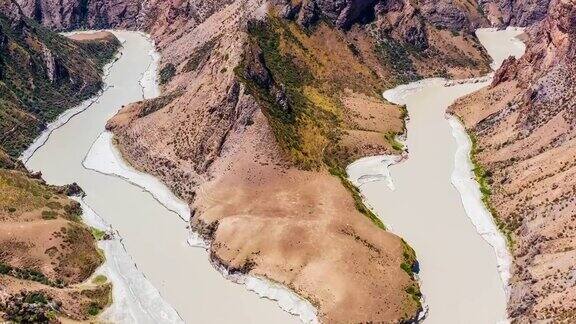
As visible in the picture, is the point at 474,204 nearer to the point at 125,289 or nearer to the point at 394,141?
the point at 394,141

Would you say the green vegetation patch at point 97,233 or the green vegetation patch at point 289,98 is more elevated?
the green vegetation patch at point 289,98

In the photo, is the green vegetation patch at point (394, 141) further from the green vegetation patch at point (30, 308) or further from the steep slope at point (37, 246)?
the green vegetation patch at point (30, 308)

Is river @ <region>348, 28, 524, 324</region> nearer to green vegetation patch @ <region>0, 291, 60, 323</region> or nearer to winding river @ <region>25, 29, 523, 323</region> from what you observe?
winding river @ <region>25, 29, 523, 323</region>

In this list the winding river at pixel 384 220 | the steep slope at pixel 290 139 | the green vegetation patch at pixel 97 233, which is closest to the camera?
the winding river at pixel 384 220

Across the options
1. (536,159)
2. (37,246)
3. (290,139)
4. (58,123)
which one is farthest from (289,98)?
(37,246)

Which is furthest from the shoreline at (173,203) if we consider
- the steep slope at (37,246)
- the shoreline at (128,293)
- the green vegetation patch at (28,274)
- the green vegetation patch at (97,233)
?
the green vegetation patch at (28,274)
